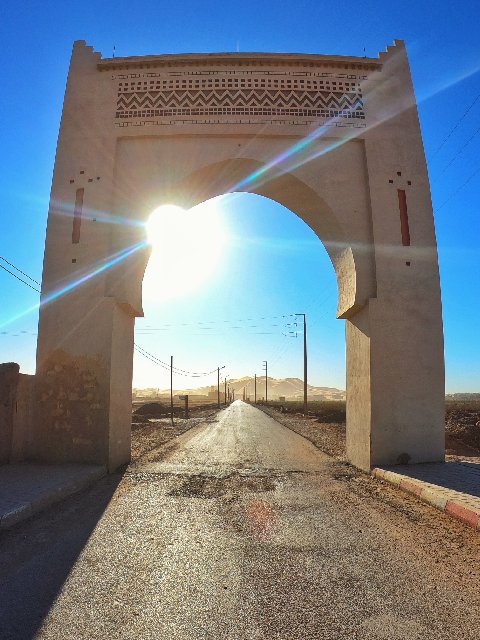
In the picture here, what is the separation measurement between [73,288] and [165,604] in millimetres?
6397

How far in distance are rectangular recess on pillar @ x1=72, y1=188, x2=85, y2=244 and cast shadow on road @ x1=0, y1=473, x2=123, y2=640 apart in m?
4.80

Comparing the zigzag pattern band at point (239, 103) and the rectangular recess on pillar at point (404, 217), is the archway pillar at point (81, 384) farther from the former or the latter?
the rectangular recess on pillar at point (404, 217)

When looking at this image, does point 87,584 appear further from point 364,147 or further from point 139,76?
point 139,76

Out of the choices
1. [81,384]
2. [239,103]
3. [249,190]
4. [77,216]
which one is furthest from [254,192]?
[81,384]

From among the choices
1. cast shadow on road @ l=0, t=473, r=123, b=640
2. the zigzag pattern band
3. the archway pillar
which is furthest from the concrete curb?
the zigzag pattern band

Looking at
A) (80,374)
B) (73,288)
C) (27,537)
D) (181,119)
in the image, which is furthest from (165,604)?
(181,119)

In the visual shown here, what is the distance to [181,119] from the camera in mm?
8719

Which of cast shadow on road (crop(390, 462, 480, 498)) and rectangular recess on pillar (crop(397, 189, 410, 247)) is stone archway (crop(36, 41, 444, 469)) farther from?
cast shadow on road (crop(390, 462, 480, 498))

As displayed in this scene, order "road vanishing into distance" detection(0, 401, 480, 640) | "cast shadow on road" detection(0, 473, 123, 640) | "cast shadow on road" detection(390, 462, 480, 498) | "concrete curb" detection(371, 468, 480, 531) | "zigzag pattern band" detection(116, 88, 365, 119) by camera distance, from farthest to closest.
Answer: "zigzag pattern band" detection(116, 88, 365, 119) < "cast shadow on road" detection(390, 462, 480, 498) < "concrete curb" detection(371, 468, 480, 531) < "cast shadow on road" detection(0, 473, 123, 640) < "road vanishing into distance" detection(0, 401, 480, 640)

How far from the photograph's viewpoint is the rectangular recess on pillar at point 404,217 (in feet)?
27.3

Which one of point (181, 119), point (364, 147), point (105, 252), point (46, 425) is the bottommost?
point (46, 425)

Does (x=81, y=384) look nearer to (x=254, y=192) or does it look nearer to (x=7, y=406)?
(x=7, y=406)

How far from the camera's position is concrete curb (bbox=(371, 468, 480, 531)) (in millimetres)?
4453

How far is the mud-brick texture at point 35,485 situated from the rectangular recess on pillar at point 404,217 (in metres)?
6.71
